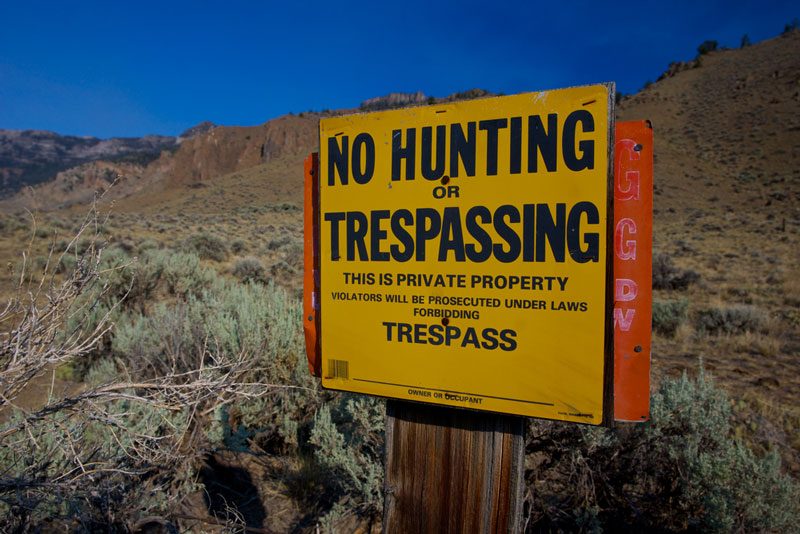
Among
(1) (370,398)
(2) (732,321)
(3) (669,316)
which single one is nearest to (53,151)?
(3) (669,316)

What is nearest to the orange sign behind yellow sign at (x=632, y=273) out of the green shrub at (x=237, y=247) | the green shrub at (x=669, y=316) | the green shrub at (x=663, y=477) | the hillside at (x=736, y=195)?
the green shrub at (x=663, y=477)

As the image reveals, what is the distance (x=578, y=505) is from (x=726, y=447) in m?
0.95

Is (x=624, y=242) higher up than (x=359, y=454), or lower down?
higher up

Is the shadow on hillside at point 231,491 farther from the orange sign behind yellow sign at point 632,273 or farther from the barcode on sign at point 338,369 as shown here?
the orange sign behind yellow sign at point 632,273

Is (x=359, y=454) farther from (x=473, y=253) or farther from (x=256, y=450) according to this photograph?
(x=473, y=253)

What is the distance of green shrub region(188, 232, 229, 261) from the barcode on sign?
38.3 ft

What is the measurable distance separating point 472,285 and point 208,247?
1288cm

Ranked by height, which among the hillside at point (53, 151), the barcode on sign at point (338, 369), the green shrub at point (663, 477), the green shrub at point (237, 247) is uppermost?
the hillside at point (53, 151)

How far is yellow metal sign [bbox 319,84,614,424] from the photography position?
117 cm

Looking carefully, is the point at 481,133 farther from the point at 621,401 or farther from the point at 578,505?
the point at 578,505

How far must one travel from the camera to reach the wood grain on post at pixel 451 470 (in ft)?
4.26

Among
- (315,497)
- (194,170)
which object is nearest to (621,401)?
(315,497)

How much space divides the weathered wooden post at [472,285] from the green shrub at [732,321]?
6.71 m

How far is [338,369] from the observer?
4.84ft
